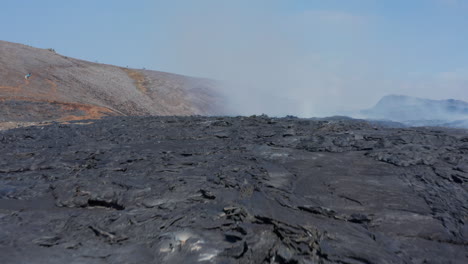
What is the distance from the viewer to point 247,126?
35.0ft

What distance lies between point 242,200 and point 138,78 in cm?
3328

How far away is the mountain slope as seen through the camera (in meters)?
18.8

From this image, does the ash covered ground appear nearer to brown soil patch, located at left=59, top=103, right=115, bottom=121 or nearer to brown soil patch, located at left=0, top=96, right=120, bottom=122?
brown soil patch, located at left=0, top=96, right=120, bottom=122

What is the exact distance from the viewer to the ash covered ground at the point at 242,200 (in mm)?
3721

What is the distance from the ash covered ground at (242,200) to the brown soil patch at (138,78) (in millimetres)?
24225

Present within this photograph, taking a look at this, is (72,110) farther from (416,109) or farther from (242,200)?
(416,109)

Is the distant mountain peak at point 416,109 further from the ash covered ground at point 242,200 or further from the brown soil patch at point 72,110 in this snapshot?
the brown soil patch at point 72,110

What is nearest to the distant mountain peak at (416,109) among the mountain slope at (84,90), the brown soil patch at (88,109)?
the mountain slope at (84,90)

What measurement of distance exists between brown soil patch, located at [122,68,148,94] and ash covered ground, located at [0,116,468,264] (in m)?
24.2

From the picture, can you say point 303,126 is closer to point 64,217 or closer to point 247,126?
point 247,126

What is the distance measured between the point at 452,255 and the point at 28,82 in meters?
25.9

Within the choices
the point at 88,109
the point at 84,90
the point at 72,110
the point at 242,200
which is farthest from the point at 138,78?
the point at 242,200

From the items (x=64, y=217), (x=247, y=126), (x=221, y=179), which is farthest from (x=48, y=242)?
(x=247, y=126)

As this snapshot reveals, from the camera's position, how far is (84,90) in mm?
26031
